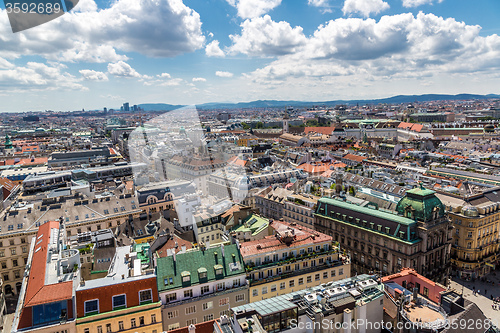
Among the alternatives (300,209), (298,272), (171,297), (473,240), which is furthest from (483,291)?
(171,297)

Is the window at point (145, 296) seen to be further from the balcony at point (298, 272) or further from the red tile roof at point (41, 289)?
the balcony at point (298, 272)

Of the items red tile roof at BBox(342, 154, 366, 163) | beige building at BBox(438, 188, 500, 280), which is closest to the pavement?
beige building at BBox(438, 188, 500, 280)

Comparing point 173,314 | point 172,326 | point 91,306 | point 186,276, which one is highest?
point 91,306

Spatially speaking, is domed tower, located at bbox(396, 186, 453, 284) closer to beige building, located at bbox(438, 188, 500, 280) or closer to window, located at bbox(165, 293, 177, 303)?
beige building, located at bbox(438, 188, 500, 280)

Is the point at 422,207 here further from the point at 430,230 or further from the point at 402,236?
the point at 402,236

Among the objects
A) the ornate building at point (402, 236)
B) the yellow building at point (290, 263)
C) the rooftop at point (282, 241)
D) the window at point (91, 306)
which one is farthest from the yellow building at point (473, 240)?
the window at point (91, 306)

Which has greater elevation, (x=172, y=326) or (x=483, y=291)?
(x=172, y=326)
